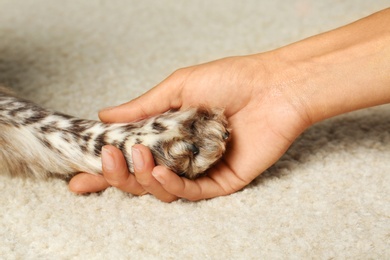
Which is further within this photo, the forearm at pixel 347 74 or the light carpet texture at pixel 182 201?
the forearm at pixel 347 74

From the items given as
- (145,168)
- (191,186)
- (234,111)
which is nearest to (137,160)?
(145,168)

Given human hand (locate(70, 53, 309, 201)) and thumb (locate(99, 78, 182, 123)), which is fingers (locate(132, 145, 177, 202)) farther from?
thumb (locate(99, 78, 182, 123))

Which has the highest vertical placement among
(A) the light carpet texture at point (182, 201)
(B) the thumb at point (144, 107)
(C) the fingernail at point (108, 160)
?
(B) the thumb at point (144, 107)

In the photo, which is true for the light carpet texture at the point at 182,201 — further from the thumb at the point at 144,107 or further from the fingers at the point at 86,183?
the thumb at the point at 144,107

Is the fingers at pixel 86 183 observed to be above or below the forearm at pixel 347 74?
below

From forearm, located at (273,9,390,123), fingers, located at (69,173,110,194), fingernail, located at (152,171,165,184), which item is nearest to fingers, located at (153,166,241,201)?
fingernail, located at (152,171,165,184)

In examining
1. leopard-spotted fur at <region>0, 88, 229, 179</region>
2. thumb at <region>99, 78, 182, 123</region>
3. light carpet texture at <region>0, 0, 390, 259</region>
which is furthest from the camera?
thumb at <region>99, 78, 182, 123</region>

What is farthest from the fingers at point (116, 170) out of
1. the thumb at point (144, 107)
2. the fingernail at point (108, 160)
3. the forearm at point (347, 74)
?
the forearm at point (347, 74)
